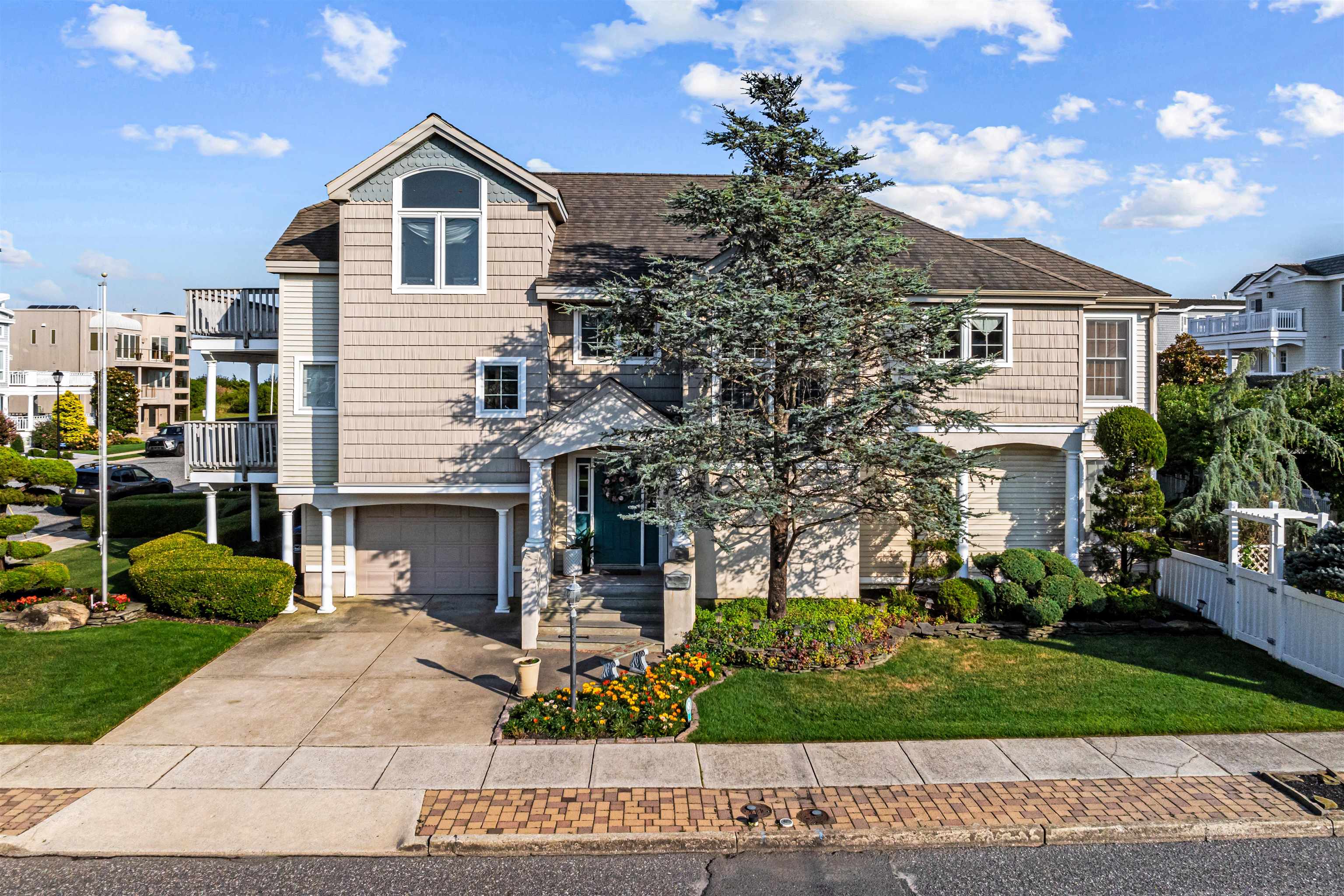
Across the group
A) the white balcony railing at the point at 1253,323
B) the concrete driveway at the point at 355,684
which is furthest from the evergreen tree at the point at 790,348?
the white balcony railing at the point at 1253,323

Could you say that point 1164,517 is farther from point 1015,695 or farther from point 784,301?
point 784,301

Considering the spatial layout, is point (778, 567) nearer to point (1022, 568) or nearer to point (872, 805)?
point (1022, 568)

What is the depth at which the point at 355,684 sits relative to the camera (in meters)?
12.2

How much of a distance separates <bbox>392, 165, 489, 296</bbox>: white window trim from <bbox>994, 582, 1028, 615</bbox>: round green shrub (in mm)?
10509

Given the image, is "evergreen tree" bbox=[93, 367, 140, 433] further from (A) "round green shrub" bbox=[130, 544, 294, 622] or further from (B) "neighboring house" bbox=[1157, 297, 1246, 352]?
(B) "neighboring house" bbox=[1157, 297, 1246, 352]

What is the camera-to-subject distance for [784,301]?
11.8 metres

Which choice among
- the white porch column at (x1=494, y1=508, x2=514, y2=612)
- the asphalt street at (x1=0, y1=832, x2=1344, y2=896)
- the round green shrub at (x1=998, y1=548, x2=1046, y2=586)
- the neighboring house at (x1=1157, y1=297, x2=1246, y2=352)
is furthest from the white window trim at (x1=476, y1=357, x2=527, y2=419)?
the neighboring house at (x1=1157, y1=297, x2=1246, y2=352)

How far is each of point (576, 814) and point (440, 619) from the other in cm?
788

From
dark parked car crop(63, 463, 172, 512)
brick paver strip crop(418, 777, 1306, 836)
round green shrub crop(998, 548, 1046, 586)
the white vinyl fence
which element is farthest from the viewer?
dark parked car crop(63, 463, 172, 512)

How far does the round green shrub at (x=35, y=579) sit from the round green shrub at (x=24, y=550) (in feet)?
0.68

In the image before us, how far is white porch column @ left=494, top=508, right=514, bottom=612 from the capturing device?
15.8 meters

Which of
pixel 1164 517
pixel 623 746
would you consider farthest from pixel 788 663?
pixel 1164 517

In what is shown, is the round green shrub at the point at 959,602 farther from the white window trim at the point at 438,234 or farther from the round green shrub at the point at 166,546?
the round green shrub at the point at 166,546

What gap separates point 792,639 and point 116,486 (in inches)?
1014
